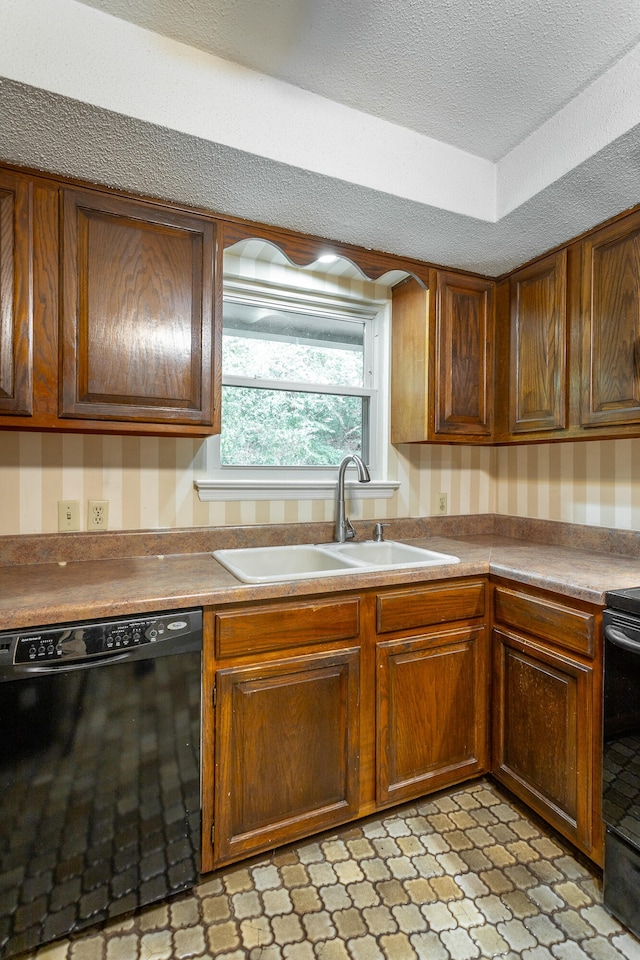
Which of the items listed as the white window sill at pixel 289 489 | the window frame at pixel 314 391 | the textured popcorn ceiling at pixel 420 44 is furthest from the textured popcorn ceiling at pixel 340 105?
the white window sill at pixel 289 489

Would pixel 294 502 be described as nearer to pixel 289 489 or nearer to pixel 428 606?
pixel 289 489

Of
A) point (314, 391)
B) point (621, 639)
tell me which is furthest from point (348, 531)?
point (621, 639)

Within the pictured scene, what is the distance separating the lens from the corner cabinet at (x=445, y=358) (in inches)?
86.4

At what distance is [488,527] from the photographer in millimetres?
2670

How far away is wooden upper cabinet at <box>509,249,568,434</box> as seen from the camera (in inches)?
78.4

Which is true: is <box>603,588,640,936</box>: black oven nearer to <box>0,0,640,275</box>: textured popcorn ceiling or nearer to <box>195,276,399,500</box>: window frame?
<box>195,276,399,500</box>: window frame

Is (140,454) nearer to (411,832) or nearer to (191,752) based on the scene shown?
(191,752)

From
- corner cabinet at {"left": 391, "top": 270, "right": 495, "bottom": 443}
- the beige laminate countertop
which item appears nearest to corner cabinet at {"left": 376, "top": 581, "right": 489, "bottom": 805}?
the beige laminate countertop

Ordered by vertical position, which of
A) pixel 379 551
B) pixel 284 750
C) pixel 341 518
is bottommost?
pixel 284 750

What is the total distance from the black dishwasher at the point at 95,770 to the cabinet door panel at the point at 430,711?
0.66m

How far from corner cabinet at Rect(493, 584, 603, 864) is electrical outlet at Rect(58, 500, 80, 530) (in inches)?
Result: 63.6

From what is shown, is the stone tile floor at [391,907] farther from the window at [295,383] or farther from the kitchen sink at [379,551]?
the window at [295,383]

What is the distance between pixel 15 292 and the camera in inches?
57.7

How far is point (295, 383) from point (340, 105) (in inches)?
41.3
